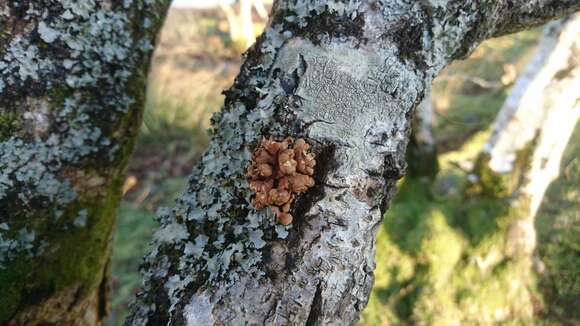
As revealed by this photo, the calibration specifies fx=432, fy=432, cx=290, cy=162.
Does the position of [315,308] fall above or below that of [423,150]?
below

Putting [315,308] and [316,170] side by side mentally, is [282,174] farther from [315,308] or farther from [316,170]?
[315,308]

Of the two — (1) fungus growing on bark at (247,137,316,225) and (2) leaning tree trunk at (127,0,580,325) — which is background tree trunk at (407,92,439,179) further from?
(1) fungus growing on bark at (247,137,316,225)

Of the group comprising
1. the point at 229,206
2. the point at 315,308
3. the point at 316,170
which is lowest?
the point at 315,308

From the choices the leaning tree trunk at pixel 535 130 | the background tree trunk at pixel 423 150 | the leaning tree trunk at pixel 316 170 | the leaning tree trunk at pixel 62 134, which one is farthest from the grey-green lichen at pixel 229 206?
the background tree trunk at pixel 423 150

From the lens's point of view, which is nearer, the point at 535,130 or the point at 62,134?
the point at 62,134

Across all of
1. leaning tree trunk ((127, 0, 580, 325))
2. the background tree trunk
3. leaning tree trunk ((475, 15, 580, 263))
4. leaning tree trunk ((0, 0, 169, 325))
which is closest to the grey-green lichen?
leaning tree trunk ((127, 0, 580, 325))

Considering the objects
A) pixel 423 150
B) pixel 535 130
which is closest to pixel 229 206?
pixel 535 130
